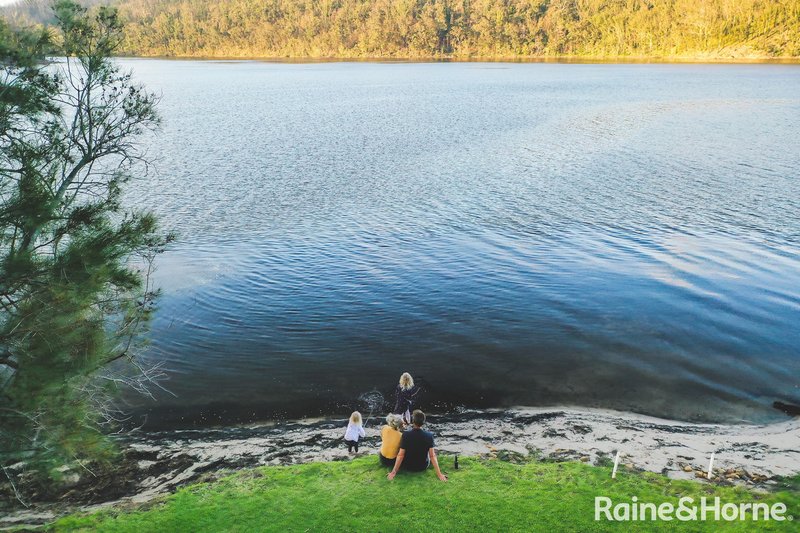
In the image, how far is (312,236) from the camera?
3631 centimetres

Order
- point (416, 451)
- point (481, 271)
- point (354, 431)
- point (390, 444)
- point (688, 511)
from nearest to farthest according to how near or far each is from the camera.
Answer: point (688, 511)
point (416, 451)
point (390, 444)
point (354, 431)
point (481, 271)

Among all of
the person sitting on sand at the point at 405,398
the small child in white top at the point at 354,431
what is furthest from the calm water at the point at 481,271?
the small child in white top at the point at 354,431

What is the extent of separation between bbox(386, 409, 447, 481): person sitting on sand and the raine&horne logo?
137 inches

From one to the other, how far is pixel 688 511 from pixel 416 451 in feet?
18.9

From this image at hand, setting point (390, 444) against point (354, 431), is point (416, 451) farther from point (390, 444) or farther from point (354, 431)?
point (354, 431)

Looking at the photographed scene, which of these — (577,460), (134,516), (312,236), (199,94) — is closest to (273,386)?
(134,516)

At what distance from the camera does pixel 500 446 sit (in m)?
16.4

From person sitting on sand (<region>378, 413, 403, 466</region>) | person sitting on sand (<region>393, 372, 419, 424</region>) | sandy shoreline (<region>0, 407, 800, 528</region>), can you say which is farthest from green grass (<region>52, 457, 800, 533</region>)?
person sitting on sand (<region>393, 372, 419, 424</region>)

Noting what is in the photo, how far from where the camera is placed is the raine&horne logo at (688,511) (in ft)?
37.5

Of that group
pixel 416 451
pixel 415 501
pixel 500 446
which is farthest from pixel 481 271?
pixel 415 501

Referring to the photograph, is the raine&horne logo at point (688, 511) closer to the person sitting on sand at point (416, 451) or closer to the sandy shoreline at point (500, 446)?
the sandy shoreline at point (500, 446)

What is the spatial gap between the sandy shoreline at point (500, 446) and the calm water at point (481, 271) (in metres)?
1.18

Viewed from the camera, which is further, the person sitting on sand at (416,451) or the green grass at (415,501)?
the person sitting on sand at (416,451)

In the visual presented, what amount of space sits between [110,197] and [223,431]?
815 centimetres
